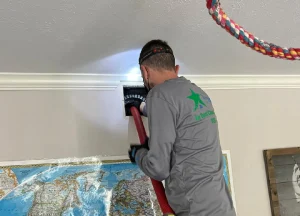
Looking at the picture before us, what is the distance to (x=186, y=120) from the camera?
4.30ft

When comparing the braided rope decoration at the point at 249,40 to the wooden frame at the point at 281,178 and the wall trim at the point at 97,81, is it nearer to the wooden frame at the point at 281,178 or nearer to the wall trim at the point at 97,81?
the wall trim at the point at 97,81

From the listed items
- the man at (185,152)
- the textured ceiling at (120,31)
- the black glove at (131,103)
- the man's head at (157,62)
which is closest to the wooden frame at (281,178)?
the textured ceiling at (120,31)

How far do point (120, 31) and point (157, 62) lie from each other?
0.82 feet

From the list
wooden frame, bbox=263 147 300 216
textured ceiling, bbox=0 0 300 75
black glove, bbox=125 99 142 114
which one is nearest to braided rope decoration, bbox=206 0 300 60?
textured ceiling, bbox=0 0 300 75

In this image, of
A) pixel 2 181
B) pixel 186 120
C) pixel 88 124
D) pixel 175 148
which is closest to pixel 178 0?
pixel 186 120

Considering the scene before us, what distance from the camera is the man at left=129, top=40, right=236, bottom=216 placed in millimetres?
1264

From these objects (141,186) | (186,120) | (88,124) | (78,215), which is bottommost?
(78,215)

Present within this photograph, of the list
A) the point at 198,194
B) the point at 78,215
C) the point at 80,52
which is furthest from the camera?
the point at 78,215

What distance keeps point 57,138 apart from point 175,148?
90 centimetres

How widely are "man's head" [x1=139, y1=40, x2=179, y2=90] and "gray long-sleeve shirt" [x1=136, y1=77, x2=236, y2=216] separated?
0.10 m

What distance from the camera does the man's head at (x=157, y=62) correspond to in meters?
1.43

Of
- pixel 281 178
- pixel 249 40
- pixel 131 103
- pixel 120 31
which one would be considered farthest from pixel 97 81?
pixel 281 178

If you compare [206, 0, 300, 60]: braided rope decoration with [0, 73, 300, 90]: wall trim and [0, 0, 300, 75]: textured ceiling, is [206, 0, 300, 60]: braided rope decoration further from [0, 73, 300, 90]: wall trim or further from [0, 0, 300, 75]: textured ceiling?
[0, 73, 300, 90]: wall trim

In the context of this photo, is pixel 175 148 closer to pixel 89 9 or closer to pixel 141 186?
pixel 89 9
